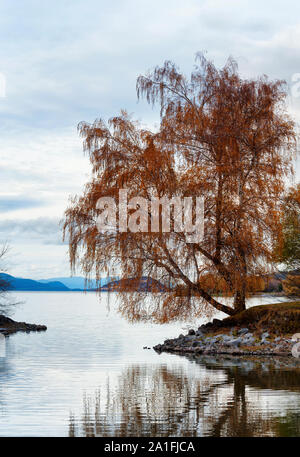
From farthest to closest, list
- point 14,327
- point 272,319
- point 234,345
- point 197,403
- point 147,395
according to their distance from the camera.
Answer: point 14,327, point 272,319, point 234,345, point 147,395, point 197,403

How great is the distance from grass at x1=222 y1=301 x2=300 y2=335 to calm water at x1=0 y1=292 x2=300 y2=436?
3.14m

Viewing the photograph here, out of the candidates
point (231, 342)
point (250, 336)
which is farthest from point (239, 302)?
point (231, 342)

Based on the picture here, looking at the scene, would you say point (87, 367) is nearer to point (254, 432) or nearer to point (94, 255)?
point (94, 255)

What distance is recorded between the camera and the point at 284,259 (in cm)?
4638

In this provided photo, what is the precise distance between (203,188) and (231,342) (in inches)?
226

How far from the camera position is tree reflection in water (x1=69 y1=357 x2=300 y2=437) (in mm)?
9102

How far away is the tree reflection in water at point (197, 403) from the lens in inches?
358

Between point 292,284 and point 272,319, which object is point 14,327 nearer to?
point 292,284

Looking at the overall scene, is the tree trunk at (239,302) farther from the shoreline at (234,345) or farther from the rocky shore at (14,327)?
the rocky shore at (14,327)

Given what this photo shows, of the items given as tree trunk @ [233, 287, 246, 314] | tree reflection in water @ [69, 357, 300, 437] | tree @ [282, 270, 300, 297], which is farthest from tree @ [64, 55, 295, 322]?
tree @ [282, 270, 300, 297]

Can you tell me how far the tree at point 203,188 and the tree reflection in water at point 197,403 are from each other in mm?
6795

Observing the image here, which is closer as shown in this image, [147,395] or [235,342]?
[147,395]

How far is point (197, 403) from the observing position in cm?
1138

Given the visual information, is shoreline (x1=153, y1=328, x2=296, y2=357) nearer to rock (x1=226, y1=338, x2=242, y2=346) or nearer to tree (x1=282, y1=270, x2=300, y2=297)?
rock (x1=226, y1=338, x2=242, y2=346)
